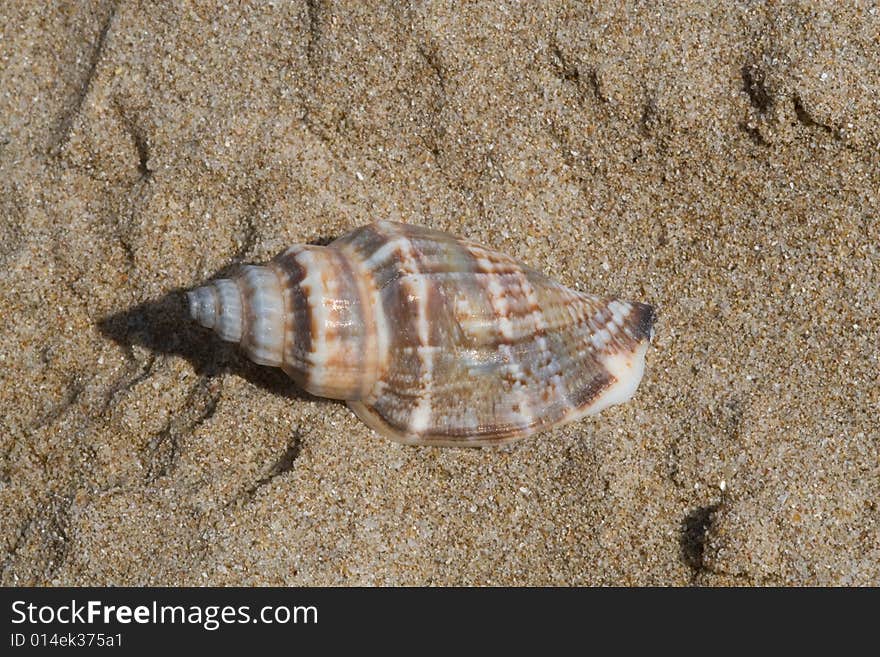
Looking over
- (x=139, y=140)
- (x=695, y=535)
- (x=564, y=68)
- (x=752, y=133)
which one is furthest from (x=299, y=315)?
(x=752, y=133)

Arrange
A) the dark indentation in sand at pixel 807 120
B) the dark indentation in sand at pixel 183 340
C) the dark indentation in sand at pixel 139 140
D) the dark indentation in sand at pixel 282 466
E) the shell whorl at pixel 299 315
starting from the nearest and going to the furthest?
the shell whorl at pixel 299 315 → the dark indentation in sand at pixel 282 466 → the dark indentation in sand at pixel 183 340 → the dark indentation in sand at pixel 807 120 → the dark indentation in sand at pixel 139 140

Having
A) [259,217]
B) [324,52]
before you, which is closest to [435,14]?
[324,52]

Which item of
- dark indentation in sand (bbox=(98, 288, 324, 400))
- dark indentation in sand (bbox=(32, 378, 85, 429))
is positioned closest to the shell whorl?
dark indentation in sand (bbox=(98, 288, 324, 400))

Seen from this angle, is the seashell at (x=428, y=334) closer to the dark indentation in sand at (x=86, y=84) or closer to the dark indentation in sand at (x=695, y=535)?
the dark indentation in sand at (x=695, y=535)

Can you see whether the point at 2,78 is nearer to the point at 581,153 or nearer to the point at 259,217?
the point at 259,217

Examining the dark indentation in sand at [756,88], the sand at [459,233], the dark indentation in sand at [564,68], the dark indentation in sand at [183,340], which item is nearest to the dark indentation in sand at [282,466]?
the sand at [459,233]

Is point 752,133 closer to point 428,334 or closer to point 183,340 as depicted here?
point 428,334

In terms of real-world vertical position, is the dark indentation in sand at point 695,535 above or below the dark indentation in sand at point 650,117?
below
